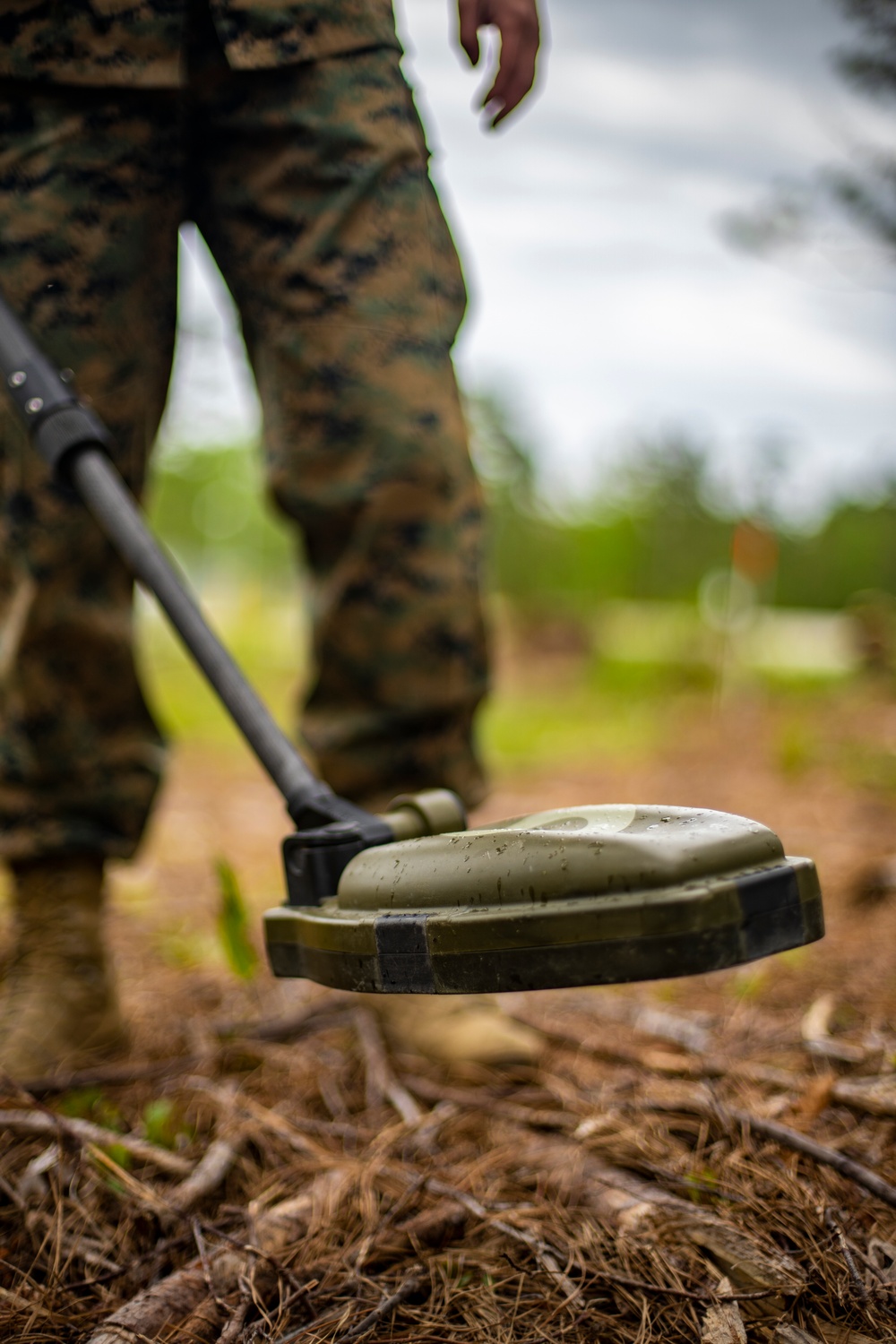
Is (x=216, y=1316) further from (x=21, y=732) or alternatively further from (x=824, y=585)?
(x=824, y=585)

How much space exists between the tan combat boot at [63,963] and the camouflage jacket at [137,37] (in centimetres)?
92

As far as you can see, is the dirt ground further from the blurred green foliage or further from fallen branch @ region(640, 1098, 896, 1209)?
the blurred green foliage

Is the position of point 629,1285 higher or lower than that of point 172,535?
lower

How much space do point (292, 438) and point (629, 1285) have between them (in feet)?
2.99

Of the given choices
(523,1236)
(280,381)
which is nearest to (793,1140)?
(523,1236)

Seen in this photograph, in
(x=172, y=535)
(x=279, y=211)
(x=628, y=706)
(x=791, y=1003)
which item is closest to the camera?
(x=279, y=211)

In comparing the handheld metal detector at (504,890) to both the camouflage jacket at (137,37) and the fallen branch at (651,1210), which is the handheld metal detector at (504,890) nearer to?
the fallen branch at (651,1210)

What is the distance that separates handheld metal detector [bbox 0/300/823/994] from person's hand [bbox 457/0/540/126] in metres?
0.67

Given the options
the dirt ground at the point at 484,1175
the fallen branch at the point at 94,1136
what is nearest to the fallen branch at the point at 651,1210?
the dirt ground at the point at 484,1175

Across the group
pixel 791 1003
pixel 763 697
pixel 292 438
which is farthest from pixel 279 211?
pixel 763 697

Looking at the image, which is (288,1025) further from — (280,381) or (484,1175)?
(280,381)

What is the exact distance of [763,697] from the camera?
5.90 meters

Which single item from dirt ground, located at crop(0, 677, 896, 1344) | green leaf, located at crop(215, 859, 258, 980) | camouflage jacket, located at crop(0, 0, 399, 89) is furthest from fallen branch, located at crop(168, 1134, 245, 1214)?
camouflage jacket, located at crop(0, 0, 399, 89)

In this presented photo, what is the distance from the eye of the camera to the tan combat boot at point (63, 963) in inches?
49.7
